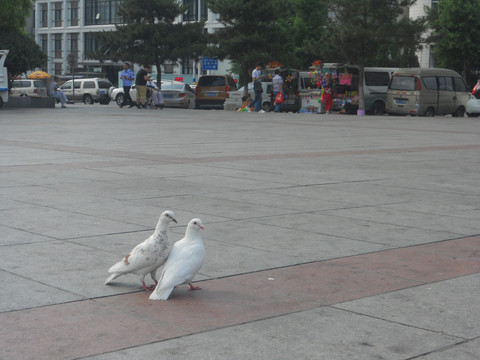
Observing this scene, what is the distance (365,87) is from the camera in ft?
113

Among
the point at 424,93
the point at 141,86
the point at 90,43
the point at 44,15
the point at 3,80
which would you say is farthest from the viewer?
the point at 44,15

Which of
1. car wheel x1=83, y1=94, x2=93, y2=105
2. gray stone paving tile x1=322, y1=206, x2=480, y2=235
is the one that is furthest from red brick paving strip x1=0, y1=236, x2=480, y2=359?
car wheel x1=83, y1=94, x2=93, y2=105

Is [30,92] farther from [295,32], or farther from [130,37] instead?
[295,32]

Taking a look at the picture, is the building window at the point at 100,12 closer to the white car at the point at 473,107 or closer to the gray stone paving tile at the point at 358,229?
the white car at the point at 473,107

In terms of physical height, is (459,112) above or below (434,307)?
above

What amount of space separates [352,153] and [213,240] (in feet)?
26.9

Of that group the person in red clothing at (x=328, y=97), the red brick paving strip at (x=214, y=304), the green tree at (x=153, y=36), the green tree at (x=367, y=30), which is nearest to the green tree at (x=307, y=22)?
the green tree at (x=153, y=36)

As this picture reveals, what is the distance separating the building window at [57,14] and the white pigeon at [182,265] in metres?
88.7

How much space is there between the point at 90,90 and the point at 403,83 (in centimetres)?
2496

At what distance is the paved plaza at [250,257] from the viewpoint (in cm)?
407

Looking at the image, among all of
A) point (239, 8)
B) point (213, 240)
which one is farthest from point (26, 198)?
point (239, 8)

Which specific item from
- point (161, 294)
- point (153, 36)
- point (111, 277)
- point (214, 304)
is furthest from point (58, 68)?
point (214, 304)

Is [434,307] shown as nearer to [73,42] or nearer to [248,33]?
[248,33]

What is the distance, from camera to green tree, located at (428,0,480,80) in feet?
163
